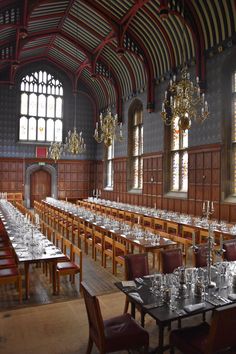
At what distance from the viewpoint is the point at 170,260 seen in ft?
19.2

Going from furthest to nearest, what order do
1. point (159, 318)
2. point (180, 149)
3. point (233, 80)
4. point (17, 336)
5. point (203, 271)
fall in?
point (180, 149)
point (233, 80)
point (203, 271)
point (17, 336)
point (159, 318)

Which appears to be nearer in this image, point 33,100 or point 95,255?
point 95,255

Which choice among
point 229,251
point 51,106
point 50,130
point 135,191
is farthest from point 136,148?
point 229,251

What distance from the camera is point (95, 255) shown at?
9406 millimetres

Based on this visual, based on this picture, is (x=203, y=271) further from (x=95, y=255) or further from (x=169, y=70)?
(x=169, y=70)

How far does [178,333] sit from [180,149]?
41.5ft

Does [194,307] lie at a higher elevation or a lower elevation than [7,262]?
higher

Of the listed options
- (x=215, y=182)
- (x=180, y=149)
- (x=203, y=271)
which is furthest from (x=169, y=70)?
(x=203, y=271)

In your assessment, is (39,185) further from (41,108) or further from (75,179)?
(41,108)

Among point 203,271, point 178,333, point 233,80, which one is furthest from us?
point 233,80

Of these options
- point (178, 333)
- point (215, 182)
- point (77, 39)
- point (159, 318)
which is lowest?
point (178, 333)

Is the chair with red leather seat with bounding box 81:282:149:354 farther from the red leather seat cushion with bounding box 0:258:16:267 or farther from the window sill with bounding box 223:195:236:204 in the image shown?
the window sill with bounding box 223:195:236:204

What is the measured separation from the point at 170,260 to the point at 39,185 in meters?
20.4

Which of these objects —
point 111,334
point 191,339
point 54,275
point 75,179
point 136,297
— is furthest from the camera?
point 75,179
